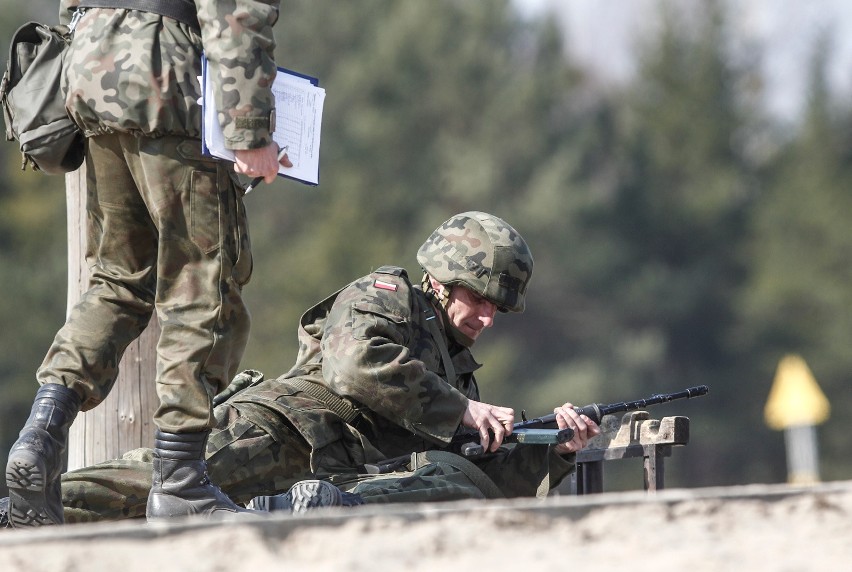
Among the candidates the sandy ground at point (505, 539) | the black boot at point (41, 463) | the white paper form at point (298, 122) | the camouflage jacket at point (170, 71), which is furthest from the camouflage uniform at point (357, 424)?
the sandy ground at point (505, 539)

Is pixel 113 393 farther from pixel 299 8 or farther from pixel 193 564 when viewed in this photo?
pixel 299 8

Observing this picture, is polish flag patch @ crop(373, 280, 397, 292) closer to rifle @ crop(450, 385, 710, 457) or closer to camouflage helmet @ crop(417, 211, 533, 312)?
camouflage helmet @ crop(417, 211, 533, 312)

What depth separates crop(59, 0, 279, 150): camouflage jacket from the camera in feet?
14.3

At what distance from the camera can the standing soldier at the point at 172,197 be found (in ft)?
14.4

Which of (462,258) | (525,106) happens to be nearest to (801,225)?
(525,106)

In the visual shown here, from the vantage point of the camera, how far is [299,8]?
36469 millimetres

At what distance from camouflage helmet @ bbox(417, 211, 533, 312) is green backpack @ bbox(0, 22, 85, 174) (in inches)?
69.7

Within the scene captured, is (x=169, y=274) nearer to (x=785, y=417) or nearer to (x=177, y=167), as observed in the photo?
(x=177, y=167)

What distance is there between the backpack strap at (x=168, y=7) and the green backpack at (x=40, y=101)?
0.96 ft

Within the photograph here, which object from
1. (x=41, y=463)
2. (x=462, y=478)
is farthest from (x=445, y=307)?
(x=41, y=463)

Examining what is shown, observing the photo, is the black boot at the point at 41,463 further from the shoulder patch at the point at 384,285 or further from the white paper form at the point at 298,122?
the shoulder patch at the point at 384,285

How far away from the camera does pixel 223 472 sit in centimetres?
541

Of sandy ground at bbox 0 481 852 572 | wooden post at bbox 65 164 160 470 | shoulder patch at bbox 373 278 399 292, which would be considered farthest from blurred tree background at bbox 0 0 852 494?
sandy ground at bbox 0 481 852 572

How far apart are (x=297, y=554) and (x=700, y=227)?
37.1m
